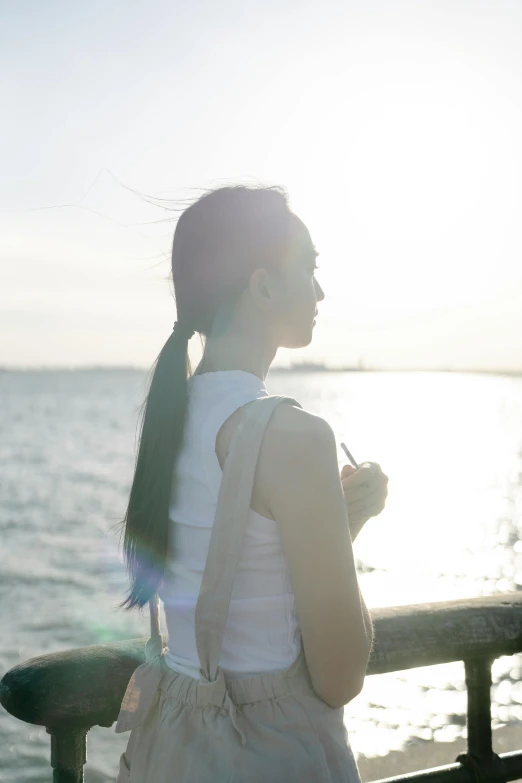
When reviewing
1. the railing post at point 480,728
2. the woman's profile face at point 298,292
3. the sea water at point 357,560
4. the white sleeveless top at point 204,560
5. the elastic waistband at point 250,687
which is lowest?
the sea water at point 357,560

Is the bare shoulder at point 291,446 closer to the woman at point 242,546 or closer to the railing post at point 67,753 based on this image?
the woman at point 242,546

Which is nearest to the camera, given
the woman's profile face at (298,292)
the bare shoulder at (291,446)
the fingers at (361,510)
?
the bare shoulder at (291,446)

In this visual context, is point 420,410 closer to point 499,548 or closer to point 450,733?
point 499,548

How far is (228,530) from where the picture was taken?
4.42 feet

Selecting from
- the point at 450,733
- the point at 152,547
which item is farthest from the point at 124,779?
the point at 450,733

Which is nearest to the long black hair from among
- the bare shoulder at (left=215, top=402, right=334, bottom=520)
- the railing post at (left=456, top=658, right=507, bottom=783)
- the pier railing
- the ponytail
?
the ponytail

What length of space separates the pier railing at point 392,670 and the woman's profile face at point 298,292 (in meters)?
0.78

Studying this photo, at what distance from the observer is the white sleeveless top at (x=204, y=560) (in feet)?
4.62

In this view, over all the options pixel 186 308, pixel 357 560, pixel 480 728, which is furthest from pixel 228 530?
pixel 357 560

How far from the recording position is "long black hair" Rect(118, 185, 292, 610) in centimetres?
157

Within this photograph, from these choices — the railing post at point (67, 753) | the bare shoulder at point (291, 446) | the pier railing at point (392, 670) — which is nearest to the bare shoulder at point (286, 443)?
the bare shoulder at point (291, 446)

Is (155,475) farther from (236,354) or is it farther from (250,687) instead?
(250,687)

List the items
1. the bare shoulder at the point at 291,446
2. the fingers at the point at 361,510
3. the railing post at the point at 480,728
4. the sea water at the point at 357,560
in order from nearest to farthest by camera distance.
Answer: the bare shoulder at the point at 291,446, the fingers at the point at 361,510, the railing post at the point at 480,728, the sea water at the point at 357,560

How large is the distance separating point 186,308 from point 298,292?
0.26 meters
